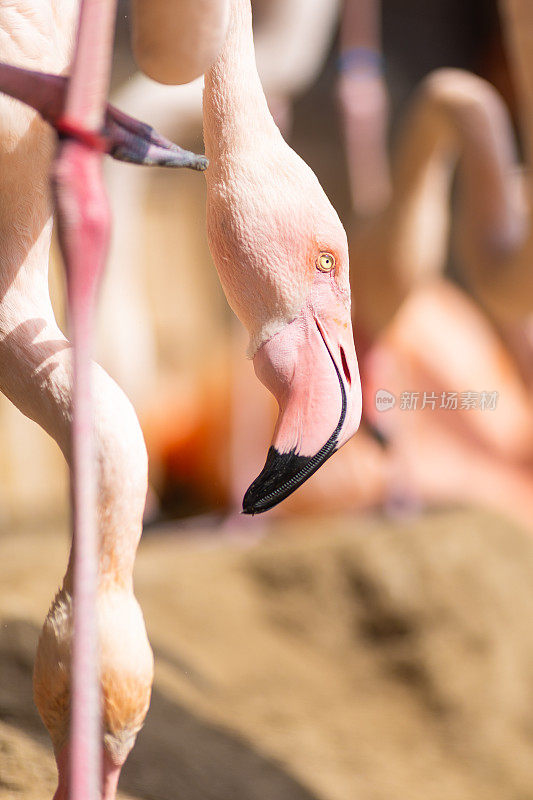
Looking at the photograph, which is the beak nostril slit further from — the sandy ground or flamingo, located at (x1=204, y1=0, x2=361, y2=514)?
the sandy ground

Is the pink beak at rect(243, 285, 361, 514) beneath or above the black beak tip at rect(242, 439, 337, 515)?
above

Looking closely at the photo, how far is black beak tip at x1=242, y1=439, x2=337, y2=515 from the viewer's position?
65cm

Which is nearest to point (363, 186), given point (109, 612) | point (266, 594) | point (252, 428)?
point (252, 428)

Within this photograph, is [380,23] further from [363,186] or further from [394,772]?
[394,772]

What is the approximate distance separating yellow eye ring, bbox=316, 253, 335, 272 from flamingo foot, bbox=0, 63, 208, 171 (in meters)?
0.12

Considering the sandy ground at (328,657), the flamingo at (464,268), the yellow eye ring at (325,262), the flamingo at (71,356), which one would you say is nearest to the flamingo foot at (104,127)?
the flamingo at (71,356)

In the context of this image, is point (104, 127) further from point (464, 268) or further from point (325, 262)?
point (464, 268)

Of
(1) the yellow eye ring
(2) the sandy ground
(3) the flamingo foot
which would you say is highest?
(3) the flamingo foot

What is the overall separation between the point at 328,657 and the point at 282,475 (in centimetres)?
108

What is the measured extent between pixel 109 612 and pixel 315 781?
0.62 m

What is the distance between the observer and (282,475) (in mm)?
654

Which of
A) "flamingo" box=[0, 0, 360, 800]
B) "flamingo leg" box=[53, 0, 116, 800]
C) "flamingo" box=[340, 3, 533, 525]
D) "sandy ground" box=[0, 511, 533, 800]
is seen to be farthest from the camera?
"flamingo" box=[340, 3, 533, 525]

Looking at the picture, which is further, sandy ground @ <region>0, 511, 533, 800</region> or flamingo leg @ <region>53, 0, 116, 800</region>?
sandy ground @ <region>0, 511, 533, 800</region>

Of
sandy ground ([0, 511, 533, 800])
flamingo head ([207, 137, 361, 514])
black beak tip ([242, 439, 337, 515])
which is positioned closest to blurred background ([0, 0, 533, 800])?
sandy ground ([0, 511, 533, 800])
